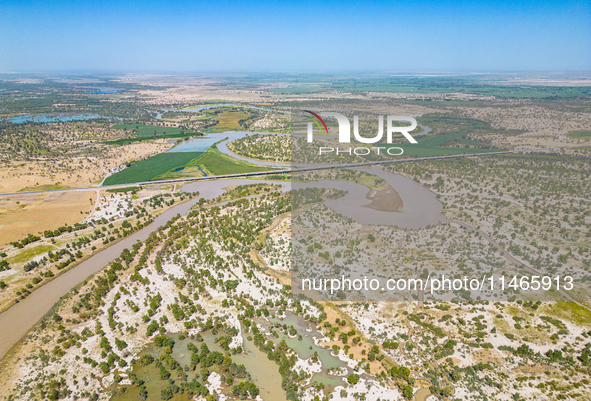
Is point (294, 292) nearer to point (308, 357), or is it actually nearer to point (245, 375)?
point (308, 357)

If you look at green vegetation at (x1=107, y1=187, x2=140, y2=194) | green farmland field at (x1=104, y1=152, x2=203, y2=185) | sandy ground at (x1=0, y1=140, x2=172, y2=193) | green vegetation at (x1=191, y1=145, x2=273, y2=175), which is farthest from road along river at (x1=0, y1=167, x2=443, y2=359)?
sandy ground at (x1=0, y1=140, x2=172, y2=193)

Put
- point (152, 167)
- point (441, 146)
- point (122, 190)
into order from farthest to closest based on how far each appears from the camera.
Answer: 1. point (441, 146)
2. point (152, 167)
3. point (122, 190)

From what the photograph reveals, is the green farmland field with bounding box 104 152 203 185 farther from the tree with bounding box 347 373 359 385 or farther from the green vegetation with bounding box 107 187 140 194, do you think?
the tree with bounding box 347 373 359 385

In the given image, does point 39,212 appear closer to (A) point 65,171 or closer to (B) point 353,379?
(A) point 65,171

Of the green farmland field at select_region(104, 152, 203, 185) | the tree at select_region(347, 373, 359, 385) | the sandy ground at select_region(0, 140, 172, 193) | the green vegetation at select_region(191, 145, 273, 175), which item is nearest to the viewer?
the tree at select_region(347, 373, 359, 385)

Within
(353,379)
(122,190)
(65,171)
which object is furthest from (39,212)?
(353,379)

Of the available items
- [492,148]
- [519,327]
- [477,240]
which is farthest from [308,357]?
[492,148]

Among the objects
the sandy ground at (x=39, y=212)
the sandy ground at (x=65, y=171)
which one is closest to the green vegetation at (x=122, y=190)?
the sandy ground at (x=39, y=212)
